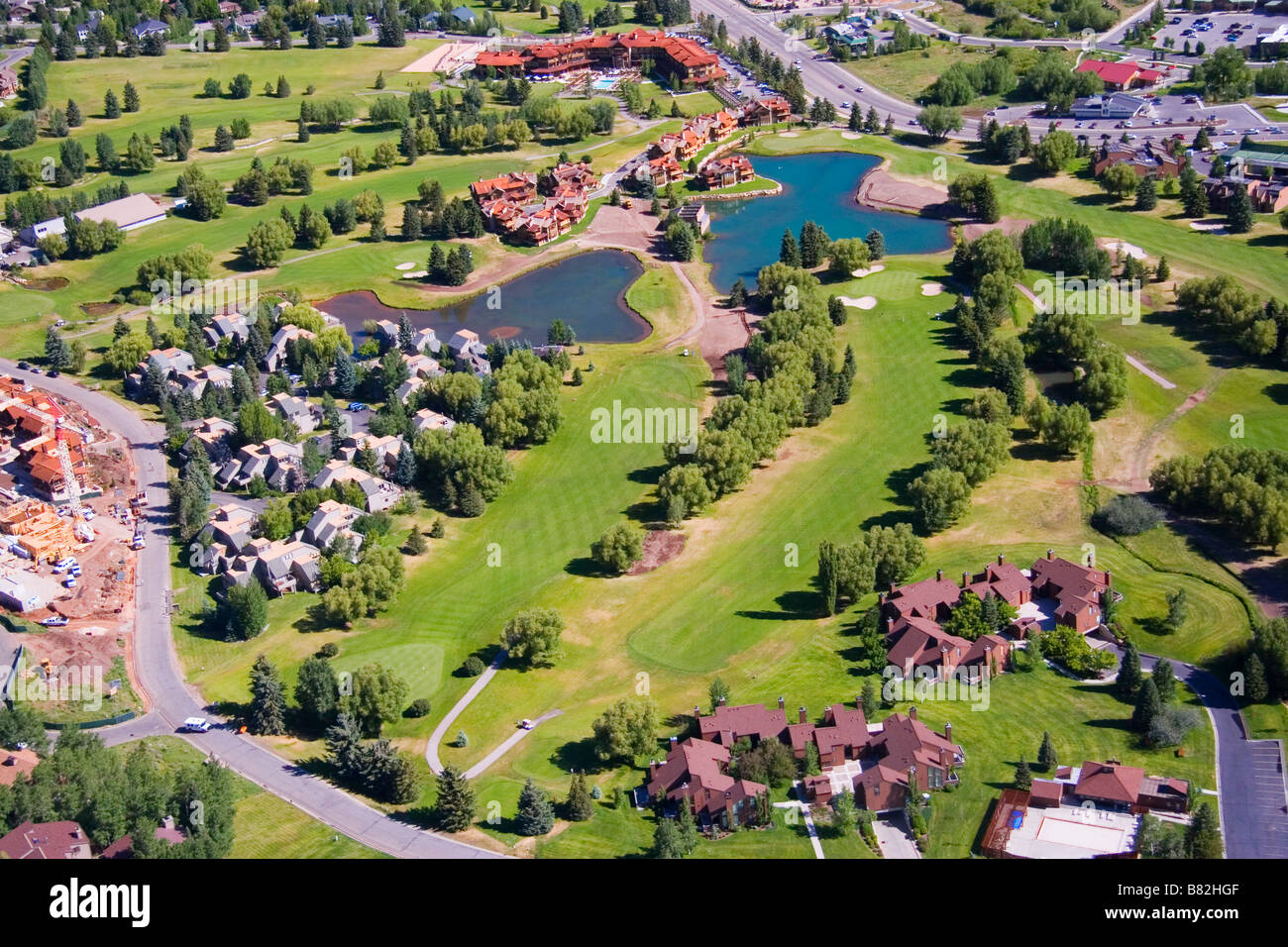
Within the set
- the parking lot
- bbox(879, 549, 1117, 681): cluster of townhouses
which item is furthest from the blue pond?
the parking lot

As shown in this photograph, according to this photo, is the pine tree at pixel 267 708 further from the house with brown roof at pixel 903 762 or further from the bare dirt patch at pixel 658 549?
the house with brown roof at pixel 903 762

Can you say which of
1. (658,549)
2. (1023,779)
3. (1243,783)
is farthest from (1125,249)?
(1023,779)

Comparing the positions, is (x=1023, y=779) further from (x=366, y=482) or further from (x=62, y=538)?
(x=62, y=538)

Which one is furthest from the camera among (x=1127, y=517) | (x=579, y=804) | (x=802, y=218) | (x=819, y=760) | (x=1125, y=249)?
(x=802, y=218)

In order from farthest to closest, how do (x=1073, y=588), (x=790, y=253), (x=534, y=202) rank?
(x=534, y=202) → (x=790, y=253) → (x=1073, y=588)

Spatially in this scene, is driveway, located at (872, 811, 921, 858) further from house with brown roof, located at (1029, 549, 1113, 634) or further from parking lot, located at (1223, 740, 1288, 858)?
house with brown roof, located at (1029, 549, 1113, 634)

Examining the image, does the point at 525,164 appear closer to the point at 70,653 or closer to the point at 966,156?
the point at 966,156

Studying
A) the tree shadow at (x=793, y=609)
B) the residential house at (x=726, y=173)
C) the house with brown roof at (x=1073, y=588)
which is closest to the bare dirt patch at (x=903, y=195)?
the residential house at (x=726, y=173)

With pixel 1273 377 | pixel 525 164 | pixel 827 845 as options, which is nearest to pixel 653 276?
pixel 525 164
